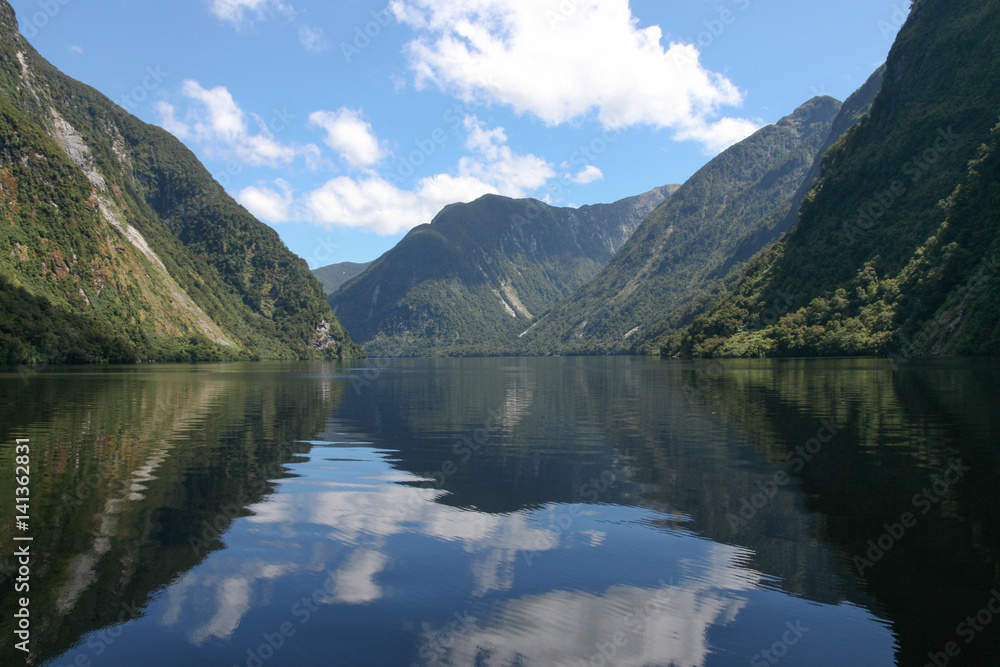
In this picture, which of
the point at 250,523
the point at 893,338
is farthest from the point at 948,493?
the point at 893,338

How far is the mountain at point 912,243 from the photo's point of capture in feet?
384

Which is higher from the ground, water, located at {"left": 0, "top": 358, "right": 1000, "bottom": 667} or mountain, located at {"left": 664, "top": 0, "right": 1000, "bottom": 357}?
mountain, located at {"left": 664, "top": 0, "right": 1000, "bottom": 357}

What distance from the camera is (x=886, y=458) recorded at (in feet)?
76.7

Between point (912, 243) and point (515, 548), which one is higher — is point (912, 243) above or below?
above

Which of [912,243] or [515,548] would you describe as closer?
[515,548]

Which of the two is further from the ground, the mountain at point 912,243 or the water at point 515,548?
the mountain at point 912,243

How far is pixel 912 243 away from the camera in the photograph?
153m

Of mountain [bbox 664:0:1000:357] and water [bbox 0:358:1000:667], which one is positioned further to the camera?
mountain [bbox 664:0:1000:357]

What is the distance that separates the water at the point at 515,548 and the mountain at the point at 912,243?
336ft

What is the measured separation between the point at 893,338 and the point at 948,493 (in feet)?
430

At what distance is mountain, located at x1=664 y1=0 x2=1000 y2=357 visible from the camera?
11719 cm

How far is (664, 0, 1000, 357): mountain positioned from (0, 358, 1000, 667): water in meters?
103

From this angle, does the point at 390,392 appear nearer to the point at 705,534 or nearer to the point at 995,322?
the point at 705,534

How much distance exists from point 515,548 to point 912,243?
566 feet
